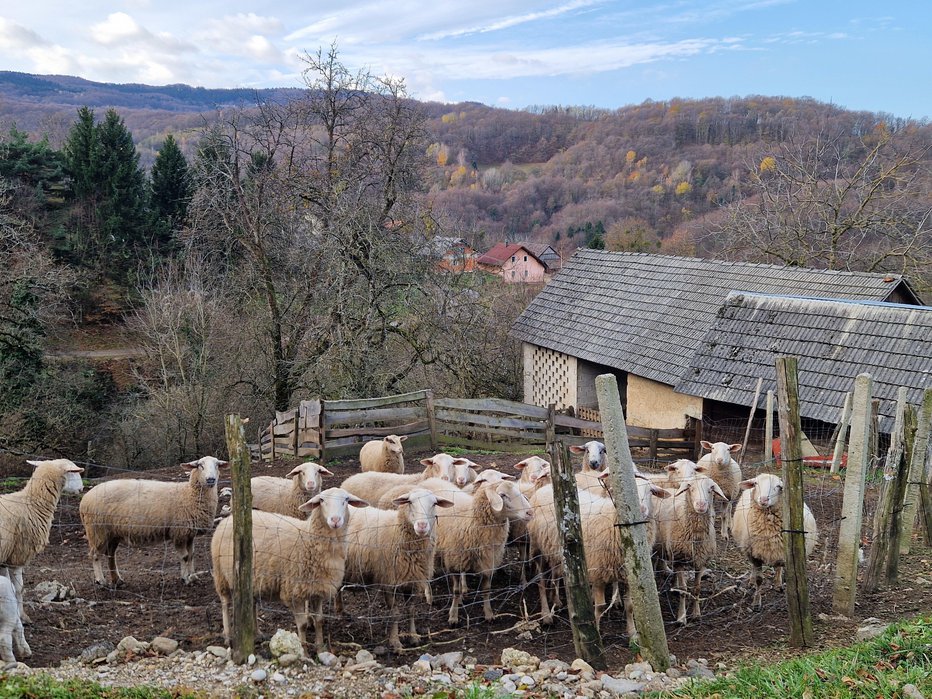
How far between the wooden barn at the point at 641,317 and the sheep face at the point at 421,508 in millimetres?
10472

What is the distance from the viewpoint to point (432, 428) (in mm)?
15891

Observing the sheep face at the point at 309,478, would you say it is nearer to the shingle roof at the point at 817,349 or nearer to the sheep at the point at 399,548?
the sheep at the point at 399,548

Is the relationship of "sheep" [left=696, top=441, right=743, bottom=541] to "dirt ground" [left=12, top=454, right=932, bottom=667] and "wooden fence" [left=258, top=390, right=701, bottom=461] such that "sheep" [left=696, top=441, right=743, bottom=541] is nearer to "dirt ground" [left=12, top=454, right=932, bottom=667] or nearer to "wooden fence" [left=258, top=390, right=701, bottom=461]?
"dirt ground" [left=12, top=454, right=932, bottom=667]

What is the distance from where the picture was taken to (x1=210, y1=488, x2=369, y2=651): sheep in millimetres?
6801

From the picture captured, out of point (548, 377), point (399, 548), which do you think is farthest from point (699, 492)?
point (548, 377)

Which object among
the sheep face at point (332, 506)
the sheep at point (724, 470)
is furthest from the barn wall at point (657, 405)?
the sheep face at point (332, 506)

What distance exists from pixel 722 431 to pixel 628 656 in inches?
466

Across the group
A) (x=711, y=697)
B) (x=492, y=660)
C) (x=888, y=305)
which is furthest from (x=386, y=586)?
(x=888, y=305)

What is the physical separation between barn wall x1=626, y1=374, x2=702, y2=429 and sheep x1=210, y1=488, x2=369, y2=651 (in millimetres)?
12342

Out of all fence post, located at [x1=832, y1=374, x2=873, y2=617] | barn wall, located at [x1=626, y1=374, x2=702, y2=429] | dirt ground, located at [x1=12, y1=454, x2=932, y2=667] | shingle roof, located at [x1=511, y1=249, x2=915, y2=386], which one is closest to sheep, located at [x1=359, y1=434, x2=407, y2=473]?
dirt ground, located at [x1=12, y1=454, x2=932, y2=667]

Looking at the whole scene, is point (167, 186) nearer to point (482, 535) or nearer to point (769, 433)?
point (769, 433)

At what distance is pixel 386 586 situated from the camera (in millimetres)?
7352

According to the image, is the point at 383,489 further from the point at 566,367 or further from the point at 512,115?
the point at 512,115

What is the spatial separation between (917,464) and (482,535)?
4.93 meters
